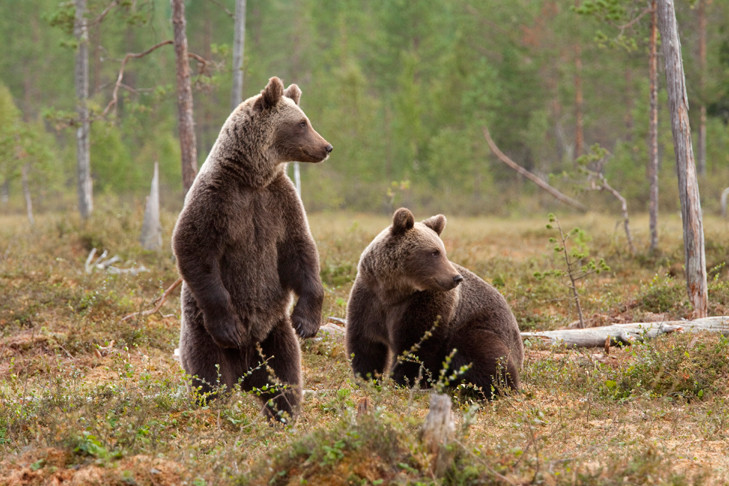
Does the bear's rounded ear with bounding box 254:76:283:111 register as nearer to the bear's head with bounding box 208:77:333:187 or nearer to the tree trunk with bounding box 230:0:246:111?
the bear's head with bounding box 208:77:333:187

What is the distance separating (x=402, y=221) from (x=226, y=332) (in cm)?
200

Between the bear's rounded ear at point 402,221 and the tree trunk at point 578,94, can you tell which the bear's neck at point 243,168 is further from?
the tree trunk at point 578,94

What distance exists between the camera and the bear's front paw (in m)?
5.10

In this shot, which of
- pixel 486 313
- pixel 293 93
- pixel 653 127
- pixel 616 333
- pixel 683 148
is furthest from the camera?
pixel 653 127

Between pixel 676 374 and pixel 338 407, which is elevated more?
pixel 338 407

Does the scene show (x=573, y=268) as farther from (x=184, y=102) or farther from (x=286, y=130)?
(x=184, y=102)

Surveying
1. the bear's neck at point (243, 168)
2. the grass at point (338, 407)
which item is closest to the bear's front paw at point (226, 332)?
the grass at point (338, 407)

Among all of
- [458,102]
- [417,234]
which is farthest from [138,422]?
[458,102]

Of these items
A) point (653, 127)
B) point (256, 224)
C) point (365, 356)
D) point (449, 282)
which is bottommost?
point (365, 356)

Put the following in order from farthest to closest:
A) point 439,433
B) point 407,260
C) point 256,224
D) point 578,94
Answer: point 578,94, point 407,260, point 256,224, point 439,433

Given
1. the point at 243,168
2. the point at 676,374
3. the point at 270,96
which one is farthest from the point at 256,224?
the point at 676,374

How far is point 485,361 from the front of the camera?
6.36m

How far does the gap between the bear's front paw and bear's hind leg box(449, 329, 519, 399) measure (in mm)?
2066

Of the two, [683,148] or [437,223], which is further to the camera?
[683,148]
